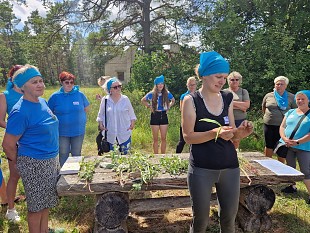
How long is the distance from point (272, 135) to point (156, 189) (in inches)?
111

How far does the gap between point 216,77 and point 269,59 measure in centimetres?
852

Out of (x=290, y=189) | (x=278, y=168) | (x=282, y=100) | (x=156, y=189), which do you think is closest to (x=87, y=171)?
(x=156, y=189)

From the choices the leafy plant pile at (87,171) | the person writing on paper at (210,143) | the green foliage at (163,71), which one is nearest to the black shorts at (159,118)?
the leafy plant pile at (87,171)

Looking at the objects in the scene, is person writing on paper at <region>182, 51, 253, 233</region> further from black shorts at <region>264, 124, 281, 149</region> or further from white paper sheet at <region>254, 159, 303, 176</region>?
black shorts at <region>264, 124, 281, 149</region>

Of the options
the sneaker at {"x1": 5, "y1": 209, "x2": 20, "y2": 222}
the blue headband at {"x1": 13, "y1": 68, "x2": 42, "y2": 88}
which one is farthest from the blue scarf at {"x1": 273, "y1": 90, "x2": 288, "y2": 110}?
the sneaker at {"x1": 5, "y1": 209, "x2": 20, "y2": 222}

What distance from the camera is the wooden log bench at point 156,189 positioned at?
285 cm

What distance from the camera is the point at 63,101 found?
160 inches

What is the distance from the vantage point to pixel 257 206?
10.8 ft

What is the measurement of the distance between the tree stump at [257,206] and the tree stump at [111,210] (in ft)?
4.80

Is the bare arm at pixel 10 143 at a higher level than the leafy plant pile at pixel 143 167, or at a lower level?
higher

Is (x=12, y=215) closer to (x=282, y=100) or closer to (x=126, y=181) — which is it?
(x=126, y=181)

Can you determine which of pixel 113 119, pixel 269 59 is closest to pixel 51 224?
pixel 113 119

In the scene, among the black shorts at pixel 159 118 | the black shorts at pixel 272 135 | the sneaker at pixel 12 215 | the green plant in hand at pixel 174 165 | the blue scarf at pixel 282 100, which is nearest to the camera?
the green plant in hand at pixel 174 165

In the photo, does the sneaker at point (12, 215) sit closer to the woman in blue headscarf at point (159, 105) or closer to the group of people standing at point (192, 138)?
the group of people standing at point (192, 138)
